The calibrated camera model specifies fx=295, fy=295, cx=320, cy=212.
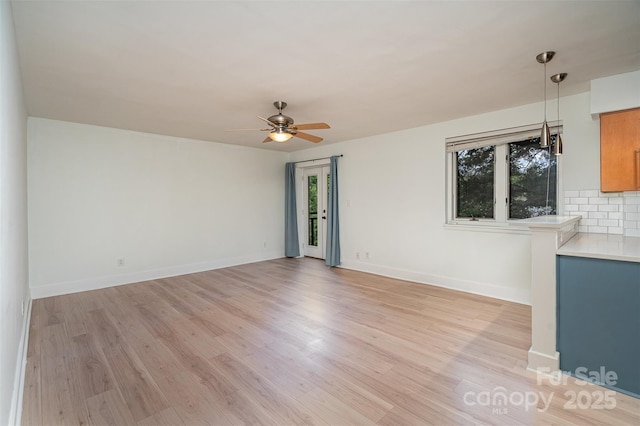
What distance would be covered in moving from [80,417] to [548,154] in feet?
16.5

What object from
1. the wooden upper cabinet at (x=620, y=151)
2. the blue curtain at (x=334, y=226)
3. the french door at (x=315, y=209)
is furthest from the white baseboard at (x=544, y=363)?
the french door at (x=315, y=209)

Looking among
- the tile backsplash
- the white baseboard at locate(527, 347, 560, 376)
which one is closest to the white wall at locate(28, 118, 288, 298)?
the white baseboard at locate(527, 347, 560, 376)

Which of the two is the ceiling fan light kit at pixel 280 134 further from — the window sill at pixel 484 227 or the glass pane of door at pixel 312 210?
the glass pane of door at pixel 312 210

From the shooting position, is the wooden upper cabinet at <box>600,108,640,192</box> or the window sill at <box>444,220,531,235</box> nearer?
the wooden upper cabinet at <box>600,108,640,192</box>

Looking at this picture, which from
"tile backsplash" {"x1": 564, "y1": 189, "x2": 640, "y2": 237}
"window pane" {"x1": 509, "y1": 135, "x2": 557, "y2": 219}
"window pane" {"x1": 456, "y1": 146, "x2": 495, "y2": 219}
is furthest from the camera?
"window pane" {"x1": 456, "y1": 146, "x2": 495, "y2": 219}

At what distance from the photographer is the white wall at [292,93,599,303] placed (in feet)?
11.1

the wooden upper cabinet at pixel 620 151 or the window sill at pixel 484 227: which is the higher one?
the wooden upper cabinet at pixel 620 151

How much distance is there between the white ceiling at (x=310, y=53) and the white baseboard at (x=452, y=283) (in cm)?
236

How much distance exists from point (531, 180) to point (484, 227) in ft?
2.64

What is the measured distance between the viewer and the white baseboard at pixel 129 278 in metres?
4.15

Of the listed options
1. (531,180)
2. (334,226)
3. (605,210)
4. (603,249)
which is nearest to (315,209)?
(334,226)

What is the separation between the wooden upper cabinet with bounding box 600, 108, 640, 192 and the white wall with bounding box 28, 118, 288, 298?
546cm

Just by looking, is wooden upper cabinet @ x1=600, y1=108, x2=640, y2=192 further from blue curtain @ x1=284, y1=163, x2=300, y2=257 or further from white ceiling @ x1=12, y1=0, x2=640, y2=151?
blue curtain @ x1=284, y1=163, x2=300, y2=257

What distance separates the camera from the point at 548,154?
361 cm
